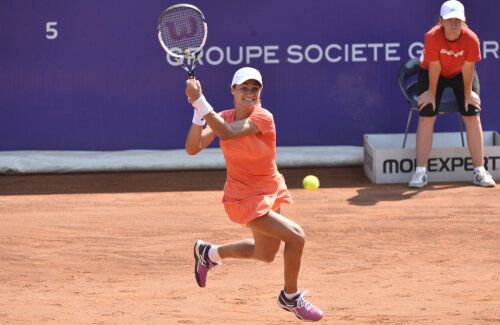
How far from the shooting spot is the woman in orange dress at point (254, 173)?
178 inches

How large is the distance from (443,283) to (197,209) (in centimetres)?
296

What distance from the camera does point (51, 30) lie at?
949cm

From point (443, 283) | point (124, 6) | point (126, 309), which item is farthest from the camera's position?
point (124, 6)

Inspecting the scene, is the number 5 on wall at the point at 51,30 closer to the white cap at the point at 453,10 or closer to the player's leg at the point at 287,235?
the white cap at the point at 453,10

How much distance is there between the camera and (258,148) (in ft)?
15.2

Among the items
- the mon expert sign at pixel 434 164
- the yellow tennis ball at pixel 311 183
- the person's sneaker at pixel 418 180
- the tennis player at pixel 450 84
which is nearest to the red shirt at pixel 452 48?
the tennis player at pixel 450 84

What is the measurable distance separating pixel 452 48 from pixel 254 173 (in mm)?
4170

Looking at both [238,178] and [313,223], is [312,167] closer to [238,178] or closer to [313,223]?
[313,223]

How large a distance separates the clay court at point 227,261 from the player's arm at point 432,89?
2.83ft

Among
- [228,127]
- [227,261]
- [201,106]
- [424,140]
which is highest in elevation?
[201,106]

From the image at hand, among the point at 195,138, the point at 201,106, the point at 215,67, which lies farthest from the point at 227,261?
the point at 215,67

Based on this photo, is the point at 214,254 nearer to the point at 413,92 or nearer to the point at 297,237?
the point at 297,237

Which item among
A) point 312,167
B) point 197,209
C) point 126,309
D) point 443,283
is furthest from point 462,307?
point 312,167

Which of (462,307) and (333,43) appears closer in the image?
(462,307)
